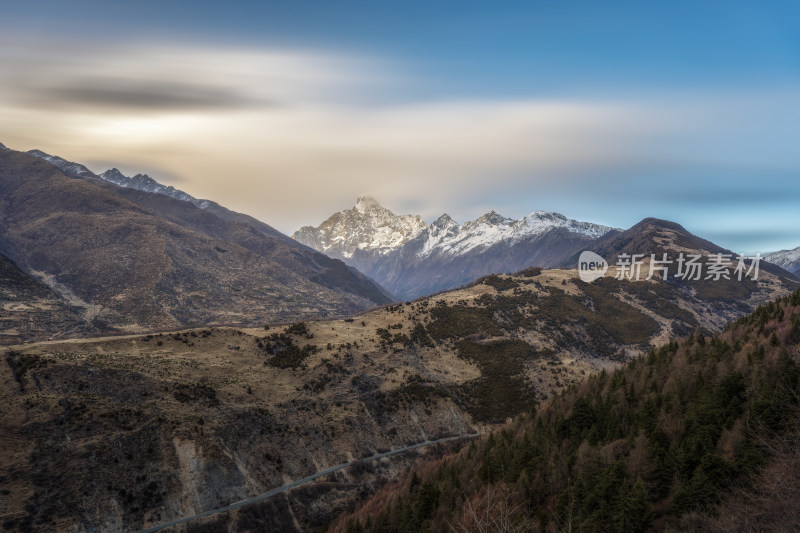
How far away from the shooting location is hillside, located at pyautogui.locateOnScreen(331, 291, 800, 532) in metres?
48.0

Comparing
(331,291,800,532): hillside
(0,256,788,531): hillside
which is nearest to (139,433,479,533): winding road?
(0,256,788,531): hillside

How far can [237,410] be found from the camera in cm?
10325

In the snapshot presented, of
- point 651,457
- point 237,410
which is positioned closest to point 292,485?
point 237,410

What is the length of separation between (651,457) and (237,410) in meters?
81.2

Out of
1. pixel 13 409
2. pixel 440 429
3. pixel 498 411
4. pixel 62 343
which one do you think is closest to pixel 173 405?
pixel 13 409

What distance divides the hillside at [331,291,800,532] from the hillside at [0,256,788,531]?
65.8ft

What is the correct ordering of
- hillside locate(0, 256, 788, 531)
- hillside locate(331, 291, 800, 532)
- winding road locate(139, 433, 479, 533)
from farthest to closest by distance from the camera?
winding road locate(139, 433, 479, 533)
hillside locate(0, 256, 788, 531)
hillside locate(331, 291, 800, 532)

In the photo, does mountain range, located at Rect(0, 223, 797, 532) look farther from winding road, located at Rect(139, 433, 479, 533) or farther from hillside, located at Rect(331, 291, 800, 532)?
winding road, located at Rect(139, 433, 479, 533)

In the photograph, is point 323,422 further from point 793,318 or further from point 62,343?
point 793,318

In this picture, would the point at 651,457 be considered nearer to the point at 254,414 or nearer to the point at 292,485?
the point at 292,485

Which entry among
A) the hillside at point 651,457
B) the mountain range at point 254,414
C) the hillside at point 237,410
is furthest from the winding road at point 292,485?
the hillside at point 651,457

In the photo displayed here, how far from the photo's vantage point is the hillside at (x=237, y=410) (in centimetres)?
7612

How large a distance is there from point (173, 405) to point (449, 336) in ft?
320

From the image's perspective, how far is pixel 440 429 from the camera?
12425cm
